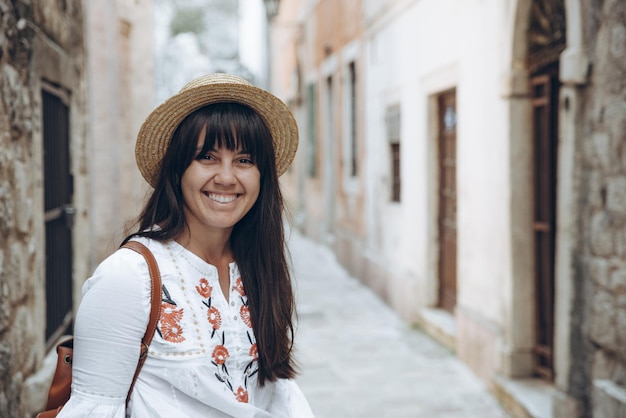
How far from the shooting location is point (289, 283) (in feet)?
7.05

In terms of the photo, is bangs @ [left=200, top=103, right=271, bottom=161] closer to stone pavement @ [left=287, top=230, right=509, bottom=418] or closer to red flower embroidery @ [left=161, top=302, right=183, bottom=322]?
red flower embroidery @ [left=161, top=302, right=183, bottom=322]

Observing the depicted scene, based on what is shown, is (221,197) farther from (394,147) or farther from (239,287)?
(394,147)

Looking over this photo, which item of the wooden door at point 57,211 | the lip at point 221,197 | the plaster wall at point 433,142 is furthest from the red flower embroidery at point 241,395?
the plaster wall at point 433,142

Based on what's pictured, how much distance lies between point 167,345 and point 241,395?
24cm

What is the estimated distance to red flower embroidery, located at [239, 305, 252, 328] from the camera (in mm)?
1926

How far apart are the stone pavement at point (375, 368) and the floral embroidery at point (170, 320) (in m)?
2.04

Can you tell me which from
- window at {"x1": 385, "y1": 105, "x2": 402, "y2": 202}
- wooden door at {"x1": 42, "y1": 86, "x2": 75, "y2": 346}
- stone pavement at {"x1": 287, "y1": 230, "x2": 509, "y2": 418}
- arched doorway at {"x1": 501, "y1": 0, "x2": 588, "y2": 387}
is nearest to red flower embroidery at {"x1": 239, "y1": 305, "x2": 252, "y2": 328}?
stone pavement at {"x1": 287, "y1": 230, "x2": 509, "y2": 418}

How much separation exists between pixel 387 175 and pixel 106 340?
7.87 meters

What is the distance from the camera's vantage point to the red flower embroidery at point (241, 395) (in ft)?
6.07

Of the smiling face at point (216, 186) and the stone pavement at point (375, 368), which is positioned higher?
the smiling face at point (216, 186)

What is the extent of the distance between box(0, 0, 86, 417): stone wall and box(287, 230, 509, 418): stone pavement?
1167 millimetres

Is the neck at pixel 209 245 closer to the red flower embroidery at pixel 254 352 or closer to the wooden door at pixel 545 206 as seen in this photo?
the red flower embroidery at pixel 254 352

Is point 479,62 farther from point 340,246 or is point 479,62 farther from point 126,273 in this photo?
point 340,246

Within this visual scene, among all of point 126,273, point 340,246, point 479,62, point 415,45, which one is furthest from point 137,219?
point 340,246
